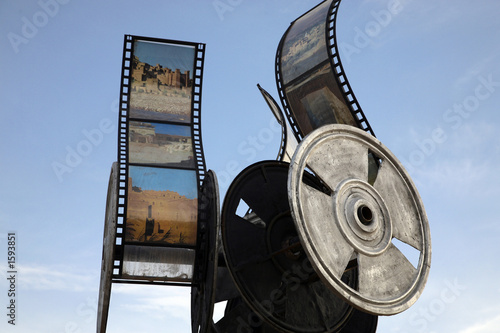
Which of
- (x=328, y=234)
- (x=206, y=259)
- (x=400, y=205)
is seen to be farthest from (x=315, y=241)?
(x=206, y=259)

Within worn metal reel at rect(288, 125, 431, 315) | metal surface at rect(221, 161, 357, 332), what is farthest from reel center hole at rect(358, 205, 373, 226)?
metal surface at rect(221, 161, 357, 332)

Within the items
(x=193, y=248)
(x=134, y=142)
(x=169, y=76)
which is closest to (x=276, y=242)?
(x=193, y=248)

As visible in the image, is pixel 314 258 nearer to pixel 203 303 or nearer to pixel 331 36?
pixel 203 303

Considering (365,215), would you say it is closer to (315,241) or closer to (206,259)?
(315,241)

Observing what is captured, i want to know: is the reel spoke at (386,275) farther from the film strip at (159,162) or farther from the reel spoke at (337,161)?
the film strip at (159,162)

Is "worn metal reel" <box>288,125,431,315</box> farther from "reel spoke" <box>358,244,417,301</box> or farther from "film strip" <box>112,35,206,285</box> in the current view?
"film strip" <box>112,35,206,285</box>

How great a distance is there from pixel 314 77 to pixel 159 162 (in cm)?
398

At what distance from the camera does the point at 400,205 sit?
454 inches

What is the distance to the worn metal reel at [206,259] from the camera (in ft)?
37.2

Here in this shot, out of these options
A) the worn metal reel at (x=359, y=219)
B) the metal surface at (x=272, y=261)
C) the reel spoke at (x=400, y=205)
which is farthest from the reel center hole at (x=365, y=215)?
the metal surface at (x=272, y=261)

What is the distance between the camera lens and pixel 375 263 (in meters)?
10.5

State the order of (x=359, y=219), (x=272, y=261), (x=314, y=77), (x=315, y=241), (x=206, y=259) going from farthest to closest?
1. (x=314, y=77)
2. (x=206, y=259)
3. (x=272, y=261)
4. (x=359, y=219)
5. (x=315, y=241)

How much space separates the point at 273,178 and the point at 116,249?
321 centimetres

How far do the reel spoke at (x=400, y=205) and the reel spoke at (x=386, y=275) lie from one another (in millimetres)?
480
